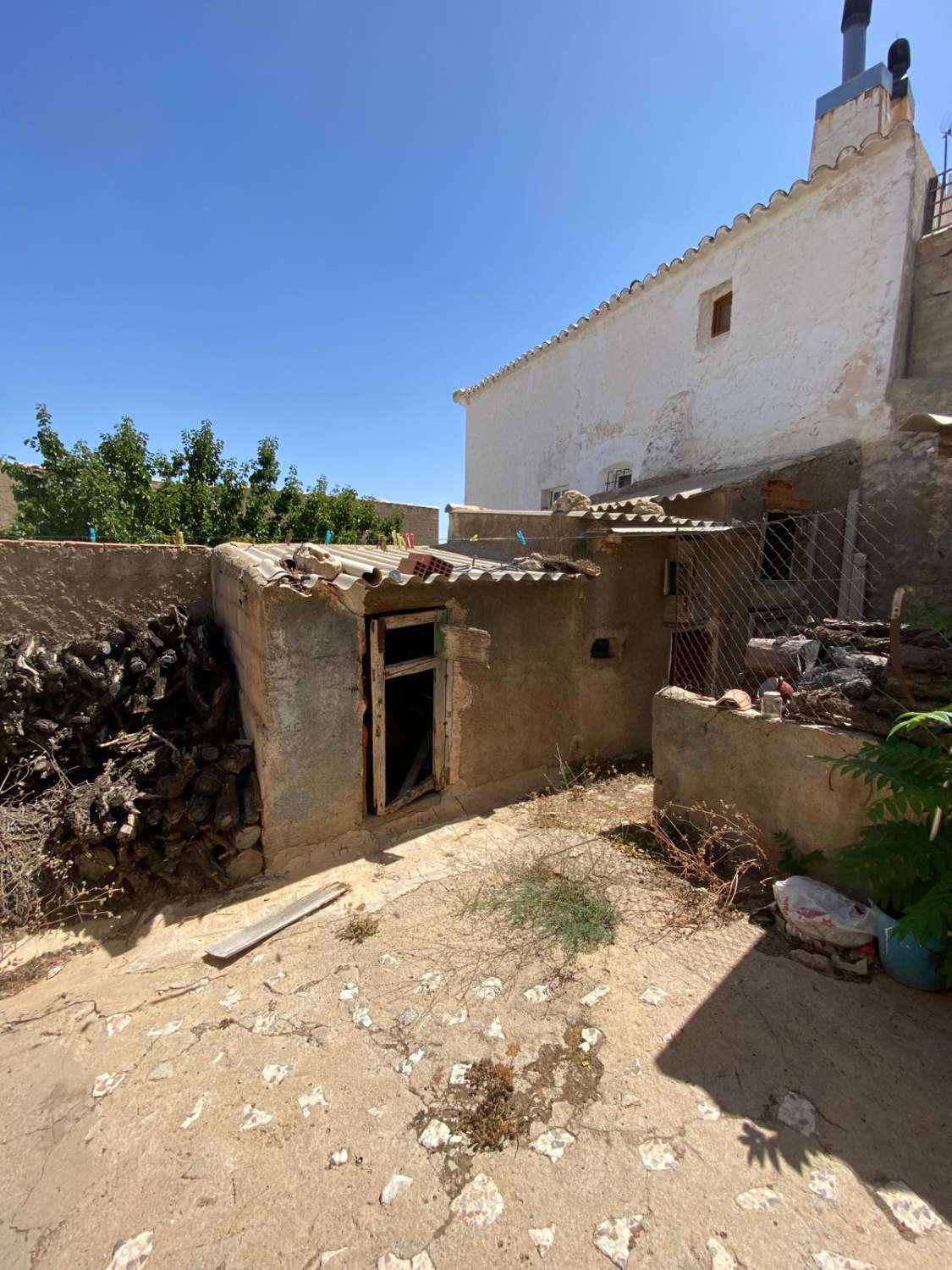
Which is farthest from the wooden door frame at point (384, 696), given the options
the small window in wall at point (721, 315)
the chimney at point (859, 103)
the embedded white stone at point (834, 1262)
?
the chimney at point (859, 103)

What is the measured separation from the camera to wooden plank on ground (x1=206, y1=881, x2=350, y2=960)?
12.8ft

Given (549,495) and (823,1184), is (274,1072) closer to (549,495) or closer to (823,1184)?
(823,1184)

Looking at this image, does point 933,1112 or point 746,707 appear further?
point 746,707

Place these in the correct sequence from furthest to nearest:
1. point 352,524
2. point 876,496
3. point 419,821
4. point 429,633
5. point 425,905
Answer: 1. point 352,524
2. point 876,496
3. point 429,633
4. point 419,821
5. point 425,905

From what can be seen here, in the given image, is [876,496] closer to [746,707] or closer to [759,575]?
[759,575]

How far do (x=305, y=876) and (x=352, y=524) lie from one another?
9.66 meters

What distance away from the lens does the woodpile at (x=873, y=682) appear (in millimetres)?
3871

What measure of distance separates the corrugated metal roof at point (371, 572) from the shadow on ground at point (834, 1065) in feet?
12.3

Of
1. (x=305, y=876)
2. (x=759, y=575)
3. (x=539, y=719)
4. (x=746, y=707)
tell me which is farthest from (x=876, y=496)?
(x=305, y=876)

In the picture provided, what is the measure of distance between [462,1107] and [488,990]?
2.49ft

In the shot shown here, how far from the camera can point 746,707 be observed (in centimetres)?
468

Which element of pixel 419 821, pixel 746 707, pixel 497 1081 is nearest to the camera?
pixel 497 1081

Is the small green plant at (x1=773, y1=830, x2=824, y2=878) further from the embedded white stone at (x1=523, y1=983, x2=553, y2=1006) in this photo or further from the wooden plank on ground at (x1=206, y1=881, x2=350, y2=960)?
the wooden plank on ground at (x1=206, y1=881, x2=350, y2=960)

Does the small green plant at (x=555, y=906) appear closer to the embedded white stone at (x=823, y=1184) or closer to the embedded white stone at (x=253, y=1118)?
the embedded white stone at (x=823, y=1184)
